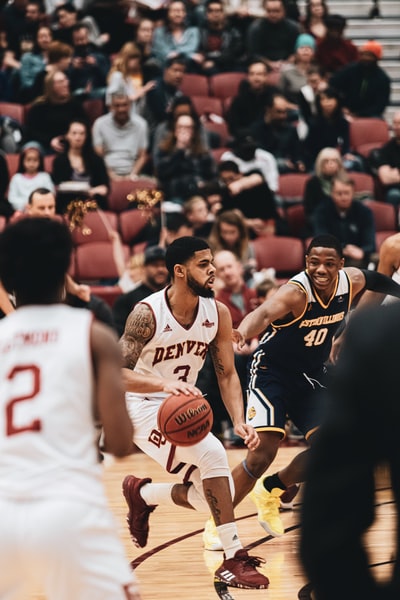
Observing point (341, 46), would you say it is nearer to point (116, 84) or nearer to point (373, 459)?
point (116, 84)

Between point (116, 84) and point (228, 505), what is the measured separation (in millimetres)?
7886

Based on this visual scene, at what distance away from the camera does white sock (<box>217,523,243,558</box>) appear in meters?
5.85

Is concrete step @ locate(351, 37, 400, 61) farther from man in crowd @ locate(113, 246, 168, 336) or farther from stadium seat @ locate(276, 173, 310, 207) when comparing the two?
man in crowd @ locate(113, 246, 168, 336)

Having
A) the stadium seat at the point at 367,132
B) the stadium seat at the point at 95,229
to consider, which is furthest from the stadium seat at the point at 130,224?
the stadium seat at the point at 367,132

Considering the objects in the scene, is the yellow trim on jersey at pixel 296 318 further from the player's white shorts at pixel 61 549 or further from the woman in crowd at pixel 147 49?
the woman in crowd at pixel 147 49

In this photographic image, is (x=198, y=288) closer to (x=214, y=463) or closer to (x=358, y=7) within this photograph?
(x=214, y=463)

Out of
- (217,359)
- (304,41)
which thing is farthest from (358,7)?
(217,359)

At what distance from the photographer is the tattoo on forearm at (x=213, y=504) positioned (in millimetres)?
5875

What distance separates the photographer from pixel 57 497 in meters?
3.09

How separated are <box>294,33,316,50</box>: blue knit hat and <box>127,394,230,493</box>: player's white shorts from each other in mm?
8775

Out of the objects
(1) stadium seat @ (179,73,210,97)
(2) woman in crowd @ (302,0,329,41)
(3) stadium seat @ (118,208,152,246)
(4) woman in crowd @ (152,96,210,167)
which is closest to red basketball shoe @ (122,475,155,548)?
(3) stadium seat @ (118,208,152,246)

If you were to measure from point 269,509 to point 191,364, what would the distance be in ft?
3.89

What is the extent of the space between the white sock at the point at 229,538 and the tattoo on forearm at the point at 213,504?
4 cm

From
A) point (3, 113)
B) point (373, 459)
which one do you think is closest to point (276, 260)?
point (3, 113)
